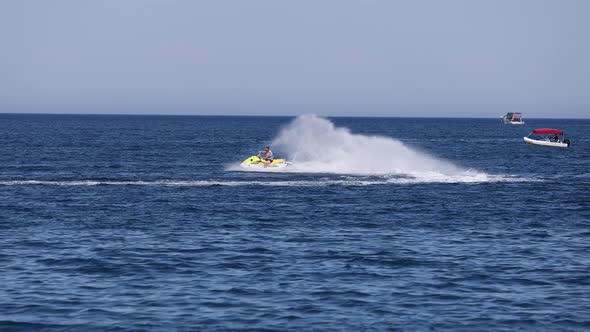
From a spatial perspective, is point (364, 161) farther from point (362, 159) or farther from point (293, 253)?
point (293, 253)

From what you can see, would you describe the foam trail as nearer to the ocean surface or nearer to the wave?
the wave

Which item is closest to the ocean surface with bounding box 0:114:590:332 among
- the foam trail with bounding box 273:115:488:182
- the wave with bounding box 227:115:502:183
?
the wave with bounding box 227:115:502:183

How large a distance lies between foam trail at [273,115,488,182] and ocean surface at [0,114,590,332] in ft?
14.4

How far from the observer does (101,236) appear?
35.5 metres

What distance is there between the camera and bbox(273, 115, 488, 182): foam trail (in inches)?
2719

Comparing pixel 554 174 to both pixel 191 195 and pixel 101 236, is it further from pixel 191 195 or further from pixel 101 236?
pixel 101 236

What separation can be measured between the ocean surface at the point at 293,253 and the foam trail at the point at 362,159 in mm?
4386

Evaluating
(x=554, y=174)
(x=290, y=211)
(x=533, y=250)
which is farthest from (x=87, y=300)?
(x=554, y=174)

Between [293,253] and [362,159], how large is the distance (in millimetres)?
44149

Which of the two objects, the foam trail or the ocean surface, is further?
the foam trail

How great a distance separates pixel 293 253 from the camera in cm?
3172

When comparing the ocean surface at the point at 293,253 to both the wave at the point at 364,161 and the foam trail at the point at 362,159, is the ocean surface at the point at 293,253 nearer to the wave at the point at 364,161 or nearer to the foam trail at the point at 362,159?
the wave at the point at 364,161

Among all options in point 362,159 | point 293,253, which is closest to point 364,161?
point 362,159

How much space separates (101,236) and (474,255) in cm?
1570
